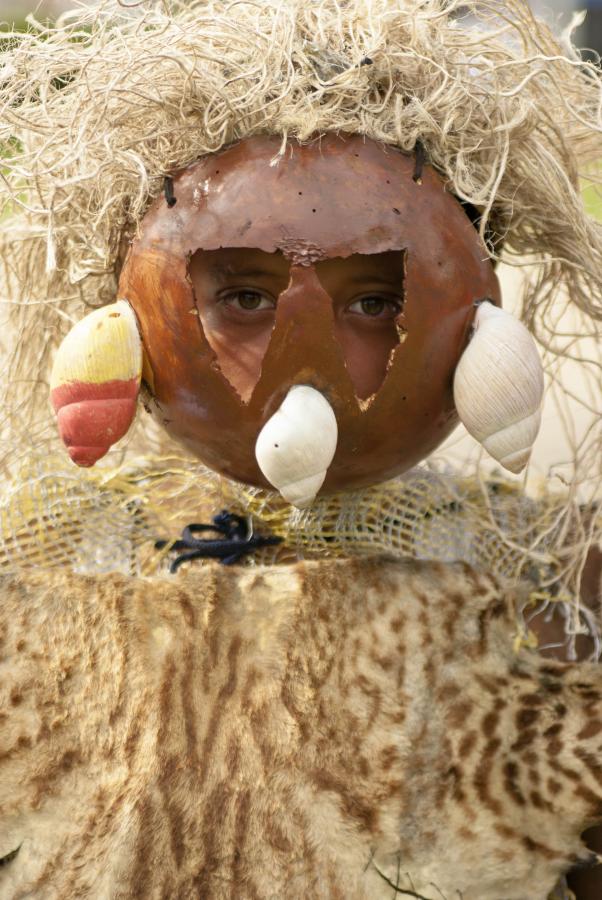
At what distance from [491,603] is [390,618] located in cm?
11

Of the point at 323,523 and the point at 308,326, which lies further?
the point at 323,523

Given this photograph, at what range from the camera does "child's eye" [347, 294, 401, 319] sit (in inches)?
43.8

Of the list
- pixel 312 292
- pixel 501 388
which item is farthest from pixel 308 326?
pixel 501 388

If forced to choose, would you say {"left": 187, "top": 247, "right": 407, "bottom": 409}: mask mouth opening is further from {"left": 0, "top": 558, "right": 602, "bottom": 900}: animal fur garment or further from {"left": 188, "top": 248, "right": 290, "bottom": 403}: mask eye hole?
{"left": 0, "top": 558, "right": 602, "bottom": 900}: animal fur garment

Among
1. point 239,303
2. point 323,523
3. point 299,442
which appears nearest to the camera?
point 299,442

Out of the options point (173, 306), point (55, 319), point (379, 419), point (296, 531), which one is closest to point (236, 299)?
point (173, 306)

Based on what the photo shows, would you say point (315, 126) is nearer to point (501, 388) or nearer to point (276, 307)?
point (276, 307)

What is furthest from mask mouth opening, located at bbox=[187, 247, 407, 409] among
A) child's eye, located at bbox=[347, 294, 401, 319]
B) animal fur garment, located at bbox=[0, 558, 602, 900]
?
animal fur garment, located at bbox=[0, 558, 602, 900]

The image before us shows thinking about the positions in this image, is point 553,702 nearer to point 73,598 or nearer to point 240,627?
point 240,627

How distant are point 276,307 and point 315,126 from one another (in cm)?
18

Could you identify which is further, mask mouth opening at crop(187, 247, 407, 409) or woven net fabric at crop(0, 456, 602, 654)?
woven net fabric at crop(0, 456, 602, 654)

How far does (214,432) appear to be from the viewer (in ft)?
3.72

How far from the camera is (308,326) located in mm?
1047

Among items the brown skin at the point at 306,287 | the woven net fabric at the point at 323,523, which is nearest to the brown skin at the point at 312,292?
the brown skin at the point at 306,287
